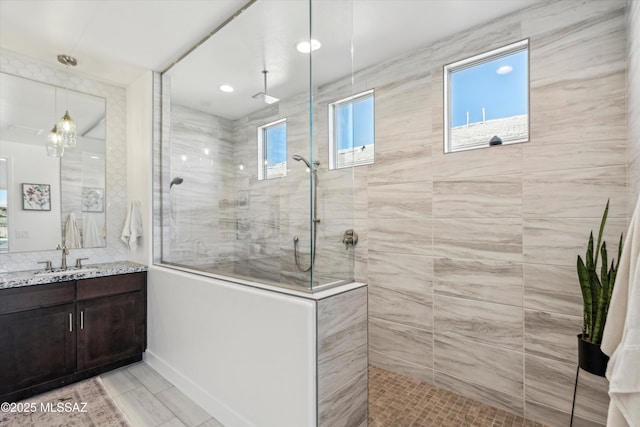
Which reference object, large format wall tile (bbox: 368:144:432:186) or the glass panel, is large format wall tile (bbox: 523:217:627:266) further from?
the glass panel

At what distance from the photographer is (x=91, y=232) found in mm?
2910

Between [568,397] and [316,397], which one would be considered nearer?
[316,397]

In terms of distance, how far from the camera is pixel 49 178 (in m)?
2.69

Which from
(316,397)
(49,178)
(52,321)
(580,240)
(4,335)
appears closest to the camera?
(316,397)

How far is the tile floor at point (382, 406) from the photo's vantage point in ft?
6.46

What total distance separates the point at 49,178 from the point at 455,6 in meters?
3.47

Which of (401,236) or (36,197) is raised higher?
(36,197)

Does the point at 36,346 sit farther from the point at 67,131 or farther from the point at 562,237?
the point at 562,237

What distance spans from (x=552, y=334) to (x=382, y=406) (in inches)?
46.8

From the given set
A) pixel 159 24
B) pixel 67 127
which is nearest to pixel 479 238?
pixel 159 24

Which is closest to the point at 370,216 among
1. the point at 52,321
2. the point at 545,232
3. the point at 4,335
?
the point at 545,232

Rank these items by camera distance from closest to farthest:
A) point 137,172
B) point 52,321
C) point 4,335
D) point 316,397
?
1. point 316,397
2. point 4,335
3. point 52,321
4. point 137,172

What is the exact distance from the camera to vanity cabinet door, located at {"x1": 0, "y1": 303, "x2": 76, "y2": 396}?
2111 mm

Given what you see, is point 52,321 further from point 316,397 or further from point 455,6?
point 455,6
